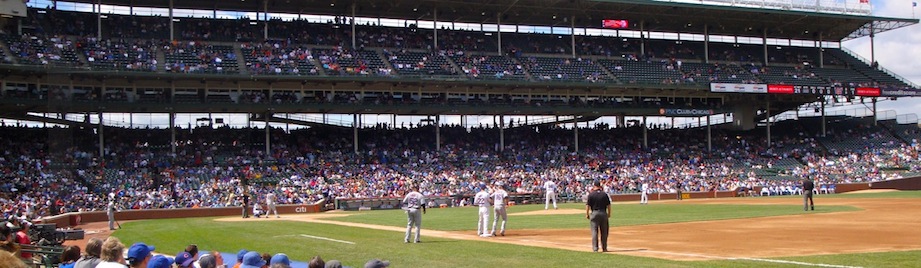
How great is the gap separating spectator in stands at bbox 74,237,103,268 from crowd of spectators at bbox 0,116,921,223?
30.0 m

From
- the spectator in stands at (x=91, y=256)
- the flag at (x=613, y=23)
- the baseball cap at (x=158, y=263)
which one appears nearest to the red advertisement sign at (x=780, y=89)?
the flag at (x=613, y=23)

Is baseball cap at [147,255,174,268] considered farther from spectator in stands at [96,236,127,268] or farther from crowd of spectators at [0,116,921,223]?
crowd of spectators at [0,116,921,223]

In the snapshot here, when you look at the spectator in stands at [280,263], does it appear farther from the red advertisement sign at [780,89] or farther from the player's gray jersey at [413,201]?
the red advertisement sign at [780,89]

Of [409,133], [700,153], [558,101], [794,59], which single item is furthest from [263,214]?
[794,59]

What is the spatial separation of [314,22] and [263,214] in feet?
81.0

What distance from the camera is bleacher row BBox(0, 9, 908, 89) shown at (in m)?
54.3

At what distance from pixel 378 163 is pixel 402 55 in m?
9.83

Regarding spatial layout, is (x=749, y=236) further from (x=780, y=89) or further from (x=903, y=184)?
(x=780, y=89)

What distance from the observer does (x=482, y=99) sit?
2547 inches

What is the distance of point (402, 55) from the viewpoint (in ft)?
210

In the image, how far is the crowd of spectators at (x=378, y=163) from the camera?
47562mm

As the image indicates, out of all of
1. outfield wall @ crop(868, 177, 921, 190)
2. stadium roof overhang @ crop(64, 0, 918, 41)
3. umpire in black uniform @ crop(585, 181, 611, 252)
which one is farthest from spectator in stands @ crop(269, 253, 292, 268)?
outfield wall @ crop(868, 177, 921, 190)

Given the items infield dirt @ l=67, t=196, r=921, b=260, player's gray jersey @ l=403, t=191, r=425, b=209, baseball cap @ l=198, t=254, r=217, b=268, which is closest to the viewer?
baseball cap @ l=198, t=254, r=217, b=268

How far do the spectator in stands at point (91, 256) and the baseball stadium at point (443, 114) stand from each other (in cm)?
1805
